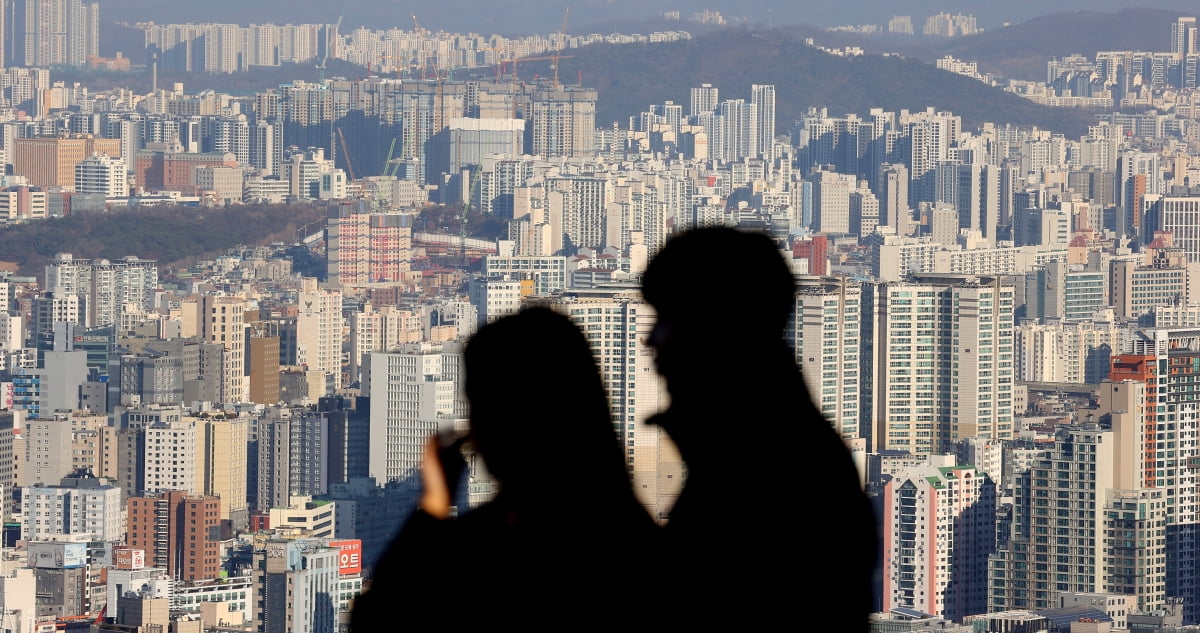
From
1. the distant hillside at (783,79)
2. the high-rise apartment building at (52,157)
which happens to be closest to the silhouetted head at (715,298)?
the high-rise apartment building at (52,157)

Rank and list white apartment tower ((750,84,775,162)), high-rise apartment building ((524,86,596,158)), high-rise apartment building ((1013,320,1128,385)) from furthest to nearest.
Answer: white apartment tower ((750,84,775,162)) → high-rise apartment building ((524,86,596,158)) → high-rise apartment building ((1013,320,1128,385))

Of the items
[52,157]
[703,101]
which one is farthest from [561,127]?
[52,157]

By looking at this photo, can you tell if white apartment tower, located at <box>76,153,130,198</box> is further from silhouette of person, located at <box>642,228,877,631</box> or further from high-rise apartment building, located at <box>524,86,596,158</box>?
silhouette of person, located at <box>642,228,877,631</box>

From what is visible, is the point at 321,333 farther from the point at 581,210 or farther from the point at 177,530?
the point at 581,210

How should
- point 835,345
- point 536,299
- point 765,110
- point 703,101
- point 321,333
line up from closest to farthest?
point 536,299
point 835,345
point 321,333
point 765,110
point 703,101

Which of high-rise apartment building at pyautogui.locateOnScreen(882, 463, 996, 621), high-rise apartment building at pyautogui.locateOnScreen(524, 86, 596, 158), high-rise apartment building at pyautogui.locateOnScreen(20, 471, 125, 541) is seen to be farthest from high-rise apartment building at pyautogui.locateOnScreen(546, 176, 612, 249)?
high-rise apartment building at pyautogui.locateOnScreen(882, 463, 996, 621)

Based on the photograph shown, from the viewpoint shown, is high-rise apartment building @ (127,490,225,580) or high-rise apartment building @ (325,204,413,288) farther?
high-rise apartment building @ (325,204,413,288)

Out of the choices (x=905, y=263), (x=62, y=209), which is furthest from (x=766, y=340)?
(x=62, y=209)

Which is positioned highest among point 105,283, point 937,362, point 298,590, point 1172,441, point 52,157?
point 52,157
